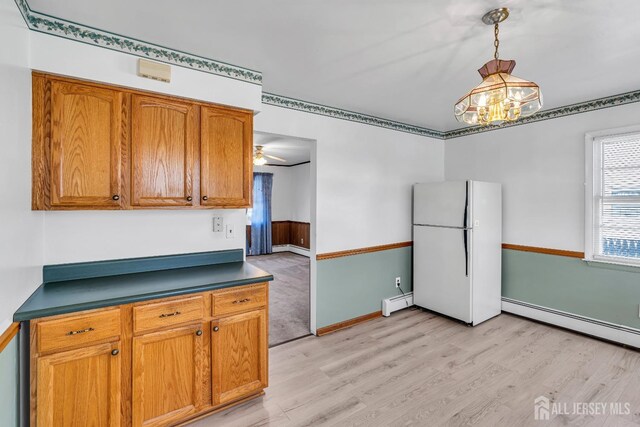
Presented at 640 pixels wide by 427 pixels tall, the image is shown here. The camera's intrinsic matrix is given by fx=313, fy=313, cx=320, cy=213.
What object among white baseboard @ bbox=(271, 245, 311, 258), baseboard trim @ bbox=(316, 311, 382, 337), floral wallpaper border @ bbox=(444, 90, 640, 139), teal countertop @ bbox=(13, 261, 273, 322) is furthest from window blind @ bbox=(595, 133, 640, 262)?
white baseboard @ bbox=(271, 245, 311, 258)

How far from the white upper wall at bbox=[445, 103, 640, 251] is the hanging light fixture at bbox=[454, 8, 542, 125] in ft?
6.66

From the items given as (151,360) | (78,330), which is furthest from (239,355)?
(78,330)

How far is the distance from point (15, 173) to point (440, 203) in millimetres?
3702

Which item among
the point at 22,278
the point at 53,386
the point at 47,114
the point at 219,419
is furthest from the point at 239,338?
the point at 47,114

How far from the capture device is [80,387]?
1.64 m

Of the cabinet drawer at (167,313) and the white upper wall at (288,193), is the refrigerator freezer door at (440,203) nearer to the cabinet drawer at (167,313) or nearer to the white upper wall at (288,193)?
the cabinet drawer at (167,313)

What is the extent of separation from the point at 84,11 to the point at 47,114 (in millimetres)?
621

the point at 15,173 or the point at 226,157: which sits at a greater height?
the point at 226,157

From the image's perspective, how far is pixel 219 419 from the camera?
6.69 ft

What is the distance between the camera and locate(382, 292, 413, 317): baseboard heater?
3.85 metres

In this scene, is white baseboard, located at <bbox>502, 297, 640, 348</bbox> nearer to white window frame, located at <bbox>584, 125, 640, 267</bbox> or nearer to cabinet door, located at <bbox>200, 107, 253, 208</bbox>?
white window frame, located at <bbox>584, 125, 640, 267</bbox>

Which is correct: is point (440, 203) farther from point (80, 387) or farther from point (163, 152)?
point (80, 387)

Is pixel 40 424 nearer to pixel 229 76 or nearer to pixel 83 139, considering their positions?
pixel 83 139

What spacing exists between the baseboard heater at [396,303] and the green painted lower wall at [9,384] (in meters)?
3.26
